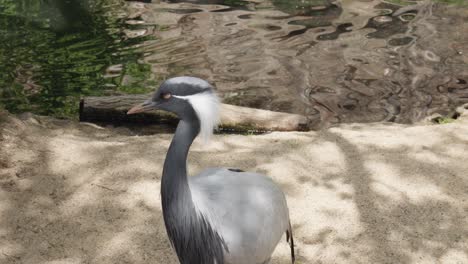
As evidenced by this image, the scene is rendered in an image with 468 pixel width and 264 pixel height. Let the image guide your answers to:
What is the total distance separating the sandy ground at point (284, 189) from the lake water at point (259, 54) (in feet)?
6.05

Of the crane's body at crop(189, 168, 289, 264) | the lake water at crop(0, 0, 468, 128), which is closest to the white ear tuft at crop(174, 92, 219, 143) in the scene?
the crane's body at crop(189, 168, 289, 264)

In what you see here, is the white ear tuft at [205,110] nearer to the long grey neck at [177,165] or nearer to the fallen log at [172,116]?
the long grey neck at [177,165]

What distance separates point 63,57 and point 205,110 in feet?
23.7

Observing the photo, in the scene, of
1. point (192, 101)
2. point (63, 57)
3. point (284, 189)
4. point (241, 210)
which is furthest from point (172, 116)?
point (192, 101)

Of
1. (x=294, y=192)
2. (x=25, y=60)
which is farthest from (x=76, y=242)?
(x=25, y=60)

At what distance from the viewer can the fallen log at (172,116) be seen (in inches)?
262

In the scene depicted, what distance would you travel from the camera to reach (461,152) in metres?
5.34

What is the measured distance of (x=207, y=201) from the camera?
10.8 ft

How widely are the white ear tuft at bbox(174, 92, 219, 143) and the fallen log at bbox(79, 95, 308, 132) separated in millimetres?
3583

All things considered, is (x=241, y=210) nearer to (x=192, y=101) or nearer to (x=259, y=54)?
(x=192, y=101)

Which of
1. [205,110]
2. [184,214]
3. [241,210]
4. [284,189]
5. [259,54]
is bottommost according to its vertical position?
[259,54]

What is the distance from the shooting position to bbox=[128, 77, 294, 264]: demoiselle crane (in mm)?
3049

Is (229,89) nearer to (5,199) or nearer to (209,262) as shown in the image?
(5,199)

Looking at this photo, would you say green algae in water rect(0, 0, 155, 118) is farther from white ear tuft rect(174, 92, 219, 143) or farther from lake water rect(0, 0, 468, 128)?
white ear tuft rect(174, 92, 219, 143)
